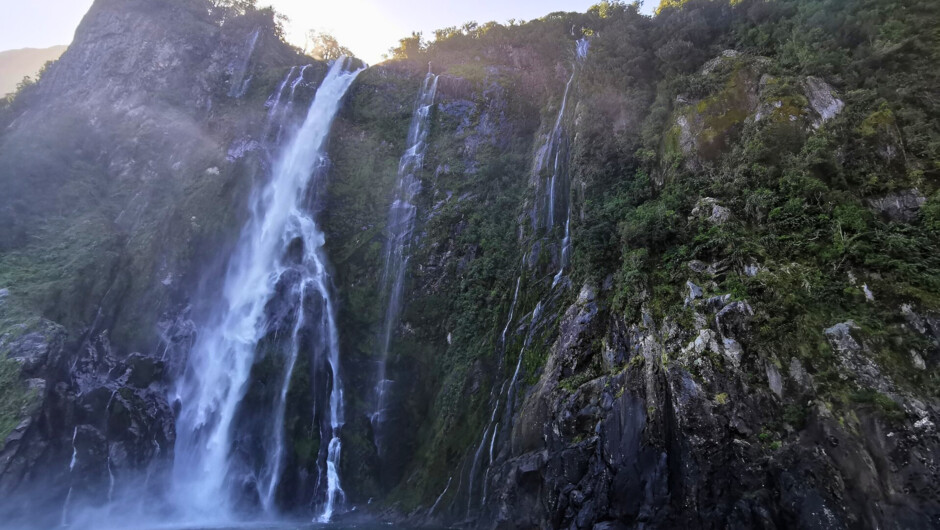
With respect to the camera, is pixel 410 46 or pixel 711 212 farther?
pixel 410 46

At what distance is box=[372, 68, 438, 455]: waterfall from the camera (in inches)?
909

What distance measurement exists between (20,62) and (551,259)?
95.7 m

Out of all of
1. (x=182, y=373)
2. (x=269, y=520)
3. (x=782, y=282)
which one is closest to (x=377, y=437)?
(x=269, y=520)

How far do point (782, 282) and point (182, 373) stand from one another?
77.0 feet

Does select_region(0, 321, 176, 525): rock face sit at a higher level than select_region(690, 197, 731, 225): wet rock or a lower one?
lower

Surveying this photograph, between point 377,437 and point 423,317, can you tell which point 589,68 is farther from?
point 377,437

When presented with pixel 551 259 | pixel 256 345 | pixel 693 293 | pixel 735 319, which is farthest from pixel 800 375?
pixel 256 345

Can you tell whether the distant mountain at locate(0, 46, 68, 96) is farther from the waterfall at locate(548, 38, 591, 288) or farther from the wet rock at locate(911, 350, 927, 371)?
the wet rock at locate(911, 350, 927, 371)

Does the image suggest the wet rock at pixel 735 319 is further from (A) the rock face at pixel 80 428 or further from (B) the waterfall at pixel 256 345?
(A) the rock face at pixel 80 428

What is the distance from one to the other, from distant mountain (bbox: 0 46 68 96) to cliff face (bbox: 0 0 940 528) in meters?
53.3

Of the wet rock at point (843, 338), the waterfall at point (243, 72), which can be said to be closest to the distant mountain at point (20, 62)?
the waterfall at point (243, 72)

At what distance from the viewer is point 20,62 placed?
7775 cm

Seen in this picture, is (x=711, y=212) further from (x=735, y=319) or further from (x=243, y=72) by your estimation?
(x=243, y=72)

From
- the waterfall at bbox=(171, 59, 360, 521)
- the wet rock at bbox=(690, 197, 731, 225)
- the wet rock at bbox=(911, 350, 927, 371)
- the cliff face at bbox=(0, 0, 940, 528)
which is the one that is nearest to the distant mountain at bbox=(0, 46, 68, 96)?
the cliff face at bbox=(0, 0, 940, 528)
